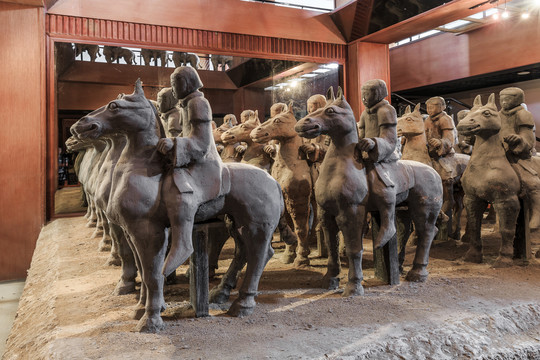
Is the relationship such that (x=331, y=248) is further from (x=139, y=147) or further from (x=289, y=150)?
(x=139, y=147)

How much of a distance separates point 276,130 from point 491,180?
231 cm

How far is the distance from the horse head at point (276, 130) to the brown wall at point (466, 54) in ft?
19.3

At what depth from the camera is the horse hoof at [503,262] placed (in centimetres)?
441

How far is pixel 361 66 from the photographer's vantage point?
8422 mm

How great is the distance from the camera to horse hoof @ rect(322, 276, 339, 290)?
3688mm

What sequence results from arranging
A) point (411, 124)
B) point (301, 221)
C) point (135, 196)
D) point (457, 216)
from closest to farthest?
point (135, 196) < point (301, 221) < point (411, 124) < point (457, 216)

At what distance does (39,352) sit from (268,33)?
659cm

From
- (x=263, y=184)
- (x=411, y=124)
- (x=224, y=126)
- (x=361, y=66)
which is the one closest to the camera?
(x=263, y=184)

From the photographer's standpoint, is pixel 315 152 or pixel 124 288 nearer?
pixel 124 288

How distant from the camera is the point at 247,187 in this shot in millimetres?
3070

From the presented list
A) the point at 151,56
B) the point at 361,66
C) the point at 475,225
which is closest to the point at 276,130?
the point at 475,225

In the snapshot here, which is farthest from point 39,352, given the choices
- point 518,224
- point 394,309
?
point 518,224

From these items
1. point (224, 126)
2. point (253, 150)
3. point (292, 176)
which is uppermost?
point (224, 126)

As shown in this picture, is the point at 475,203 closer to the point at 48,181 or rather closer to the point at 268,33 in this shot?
the point at 268,33
